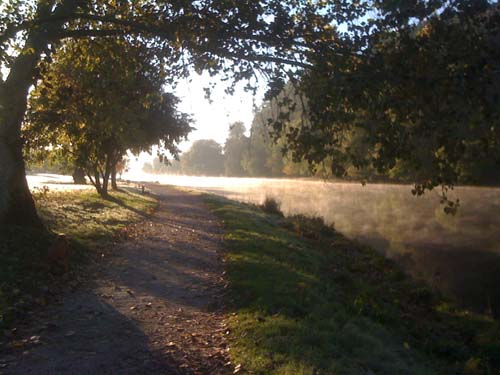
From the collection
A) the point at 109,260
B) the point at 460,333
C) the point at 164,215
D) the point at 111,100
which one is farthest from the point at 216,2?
the point at 164,215

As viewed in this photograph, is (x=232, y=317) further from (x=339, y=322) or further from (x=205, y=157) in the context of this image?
(x=205, y=157)

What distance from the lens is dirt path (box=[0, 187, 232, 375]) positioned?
214 inches

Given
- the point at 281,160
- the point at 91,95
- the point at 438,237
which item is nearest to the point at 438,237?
the point at 438,237

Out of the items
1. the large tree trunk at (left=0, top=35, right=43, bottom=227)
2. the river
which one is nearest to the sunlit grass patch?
the large tree trunk at (left=0, top=35, right=43, bottom=227)

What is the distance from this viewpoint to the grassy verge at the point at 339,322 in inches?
238

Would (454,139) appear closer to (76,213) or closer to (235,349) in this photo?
(235,349)

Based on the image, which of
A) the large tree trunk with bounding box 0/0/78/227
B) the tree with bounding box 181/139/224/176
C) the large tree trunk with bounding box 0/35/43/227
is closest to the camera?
the large tree trunk with bounding box 0/0/78/227

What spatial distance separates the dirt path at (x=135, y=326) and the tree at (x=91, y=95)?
342 centimetres

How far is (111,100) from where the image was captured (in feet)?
34.6

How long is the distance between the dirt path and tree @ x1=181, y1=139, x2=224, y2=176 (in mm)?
136768

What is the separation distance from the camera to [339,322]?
7652 mm

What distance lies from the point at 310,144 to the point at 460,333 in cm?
476


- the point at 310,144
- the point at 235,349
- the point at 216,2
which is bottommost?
the point at 235,349

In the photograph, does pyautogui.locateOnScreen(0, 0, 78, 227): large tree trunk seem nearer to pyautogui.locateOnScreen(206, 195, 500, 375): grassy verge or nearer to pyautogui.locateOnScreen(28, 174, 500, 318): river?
pyautogui.locateOnScreen(206, 195, 500, 375): grassy verge
